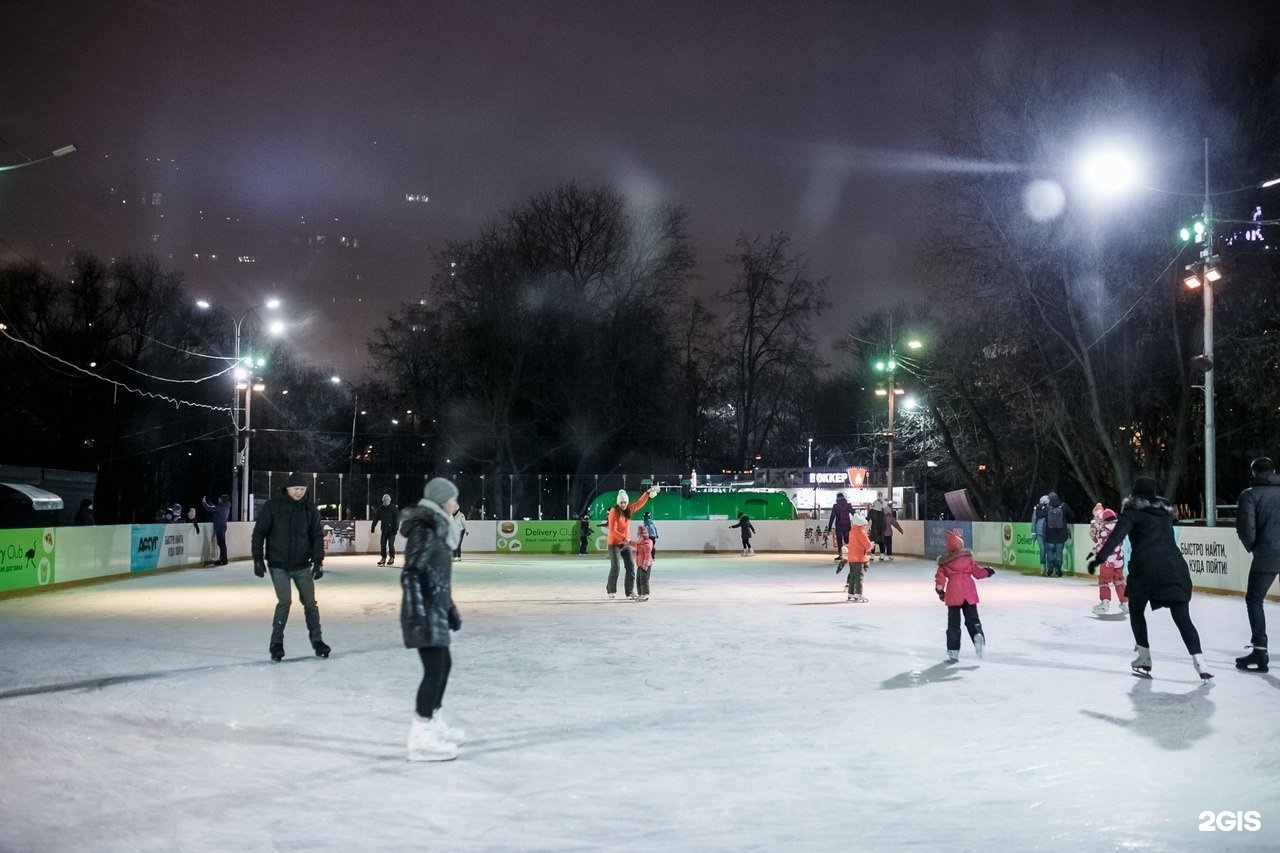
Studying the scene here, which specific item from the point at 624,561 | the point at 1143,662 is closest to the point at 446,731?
the point at 1143,662

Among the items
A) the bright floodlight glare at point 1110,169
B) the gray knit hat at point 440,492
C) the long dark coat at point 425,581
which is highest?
the bright floodlight glare at point 1110,169

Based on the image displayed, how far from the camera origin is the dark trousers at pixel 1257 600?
9578mm

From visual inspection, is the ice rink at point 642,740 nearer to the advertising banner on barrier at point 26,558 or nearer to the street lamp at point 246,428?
the advertising banner on barrier at point 26,558

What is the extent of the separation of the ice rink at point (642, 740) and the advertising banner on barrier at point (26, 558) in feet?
18.2

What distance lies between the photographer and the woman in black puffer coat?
6.52 meters

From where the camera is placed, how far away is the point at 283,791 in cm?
580

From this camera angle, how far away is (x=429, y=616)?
259 inches

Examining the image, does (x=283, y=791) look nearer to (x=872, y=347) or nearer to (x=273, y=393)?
(x=872, y=347)

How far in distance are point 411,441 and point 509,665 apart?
145ft

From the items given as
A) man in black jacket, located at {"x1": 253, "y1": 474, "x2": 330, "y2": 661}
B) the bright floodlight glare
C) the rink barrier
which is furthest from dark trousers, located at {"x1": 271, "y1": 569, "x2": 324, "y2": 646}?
the bright floodlight glare

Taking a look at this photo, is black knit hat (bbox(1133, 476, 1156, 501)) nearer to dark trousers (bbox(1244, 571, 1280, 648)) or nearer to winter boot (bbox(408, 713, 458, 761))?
dark trousers (bbox(1244, 571, 1280, 648))

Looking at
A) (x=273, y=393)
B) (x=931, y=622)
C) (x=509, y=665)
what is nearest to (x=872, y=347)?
(x=273, y=393)

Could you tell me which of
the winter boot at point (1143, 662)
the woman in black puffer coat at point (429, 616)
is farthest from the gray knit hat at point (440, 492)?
the winter boot at point (1143, 662)

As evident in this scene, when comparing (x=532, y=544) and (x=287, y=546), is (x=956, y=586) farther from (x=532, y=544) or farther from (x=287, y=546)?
(x=532, y=544)
